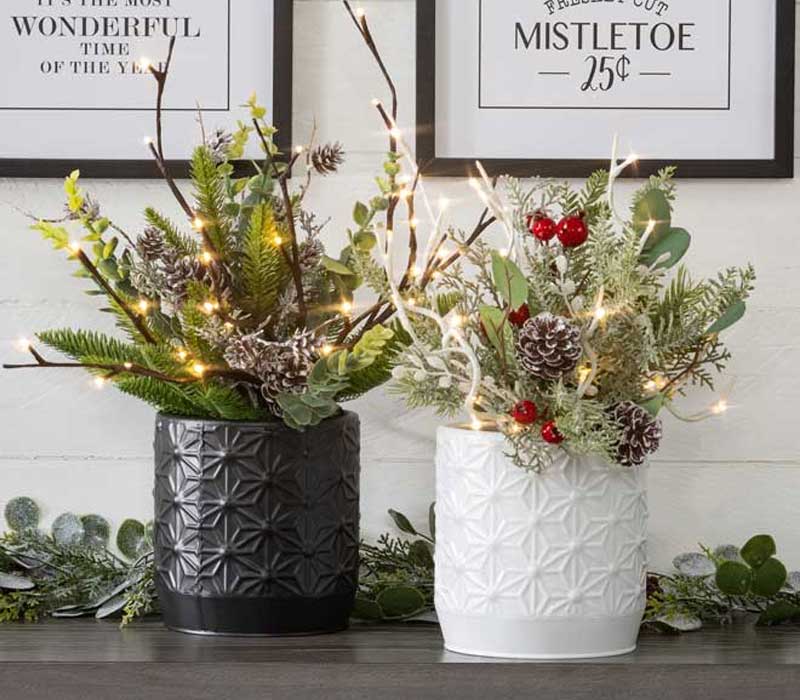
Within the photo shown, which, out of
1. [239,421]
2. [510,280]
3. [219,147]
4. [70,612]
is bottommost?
[70,612]

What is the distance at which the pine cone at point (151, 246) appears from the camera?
37.5 inches

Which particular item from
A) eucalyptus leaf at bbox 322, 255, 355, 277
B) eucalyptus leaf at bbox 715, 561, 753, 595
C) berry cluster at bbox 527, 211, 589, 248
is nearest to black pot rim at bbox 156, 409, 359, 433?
eucalyptus leaf at bbox 322, 255, 355, 277

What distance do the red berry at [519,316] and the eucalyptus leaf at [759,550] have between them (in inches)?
12.6

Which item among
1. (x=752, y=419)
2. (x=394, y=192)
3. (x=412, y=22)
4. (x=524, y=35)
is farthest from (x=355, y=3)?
(x=752, y=419)

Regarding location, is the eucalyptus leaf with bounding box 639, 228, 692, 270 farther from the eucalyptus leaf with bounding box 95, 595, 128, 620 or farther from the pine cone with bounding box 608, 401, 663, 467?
the eucalyptus leaf with bounding box 95, 595, 128, 620

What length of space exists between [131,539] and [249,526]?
0.21 meters

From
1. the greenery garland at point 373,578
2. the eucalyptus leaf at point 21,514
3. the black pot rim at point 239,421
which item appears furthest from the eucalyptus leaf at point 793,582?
the eucalyptus leaf at point 21,514

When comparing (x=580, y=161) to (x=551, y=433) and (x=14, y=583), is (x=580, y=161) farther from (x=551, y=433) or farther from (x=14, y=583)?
(x=14, y=583)

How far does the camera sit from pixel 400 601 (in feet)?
3.31

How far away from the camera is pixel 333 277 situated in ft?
3.25

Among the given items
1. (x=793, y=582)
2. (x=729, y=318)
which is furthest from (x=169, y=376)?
(x=793, y=582)

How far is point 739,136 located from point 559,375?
0.41m

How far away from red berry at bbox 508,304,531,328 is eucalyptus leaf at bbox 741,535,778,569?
32 cm

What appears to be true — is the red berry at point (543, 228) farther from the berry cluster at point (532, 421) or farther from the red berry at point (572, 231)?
the berry cluster at point (532, 421)
